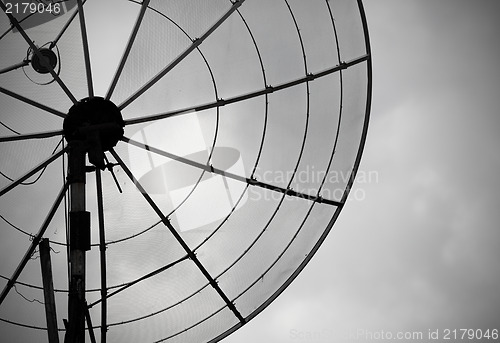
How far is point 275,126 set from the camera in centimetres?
1092

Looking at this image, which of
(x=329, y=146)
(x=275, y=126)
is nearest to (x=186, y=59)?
(x=275, y=126)

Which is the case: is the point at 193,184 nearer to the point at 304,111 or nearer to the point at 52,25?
the point at 304,111

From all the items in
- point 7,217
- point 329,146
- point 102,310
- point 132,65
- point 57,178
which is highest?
point 132,65

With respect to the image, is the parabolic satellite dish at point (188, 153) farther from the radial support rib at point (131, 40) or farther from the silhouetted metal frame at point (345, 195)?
the radial support rib at point (131, 40)

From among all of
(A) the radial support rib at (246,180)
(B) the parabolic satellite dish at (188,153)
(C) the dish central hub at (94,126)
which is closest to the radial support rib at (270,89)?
(B) the parabolic satellite dish at (188,153)

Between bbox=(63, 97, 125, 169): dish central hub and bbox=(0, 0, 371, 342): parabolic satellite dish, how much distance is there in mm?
1061

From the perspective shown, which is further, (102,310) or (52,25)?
(52,25)

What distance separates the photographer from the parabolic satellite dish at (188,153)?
34.3 feet

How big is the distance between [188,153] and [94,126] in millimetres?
2299

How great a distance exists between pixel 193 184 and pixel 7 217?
2958 mm

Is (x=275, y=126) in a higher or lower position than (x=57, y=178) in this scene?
A: higher

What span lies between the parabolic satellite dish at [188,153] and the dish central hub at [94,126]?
3.48 feet

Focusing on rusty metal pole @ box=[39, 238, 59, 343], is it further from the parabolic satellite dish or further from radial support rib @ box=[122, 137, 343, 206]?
radial support rib @ box=[122, 137, 343, 206]

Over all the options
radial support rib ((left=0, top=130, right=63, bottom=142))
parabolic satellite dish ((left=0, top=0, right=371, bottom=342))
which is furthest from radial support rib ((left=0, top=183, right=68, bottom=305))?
radial support rib ((left=0, top=130, right=63, bottom=142))
